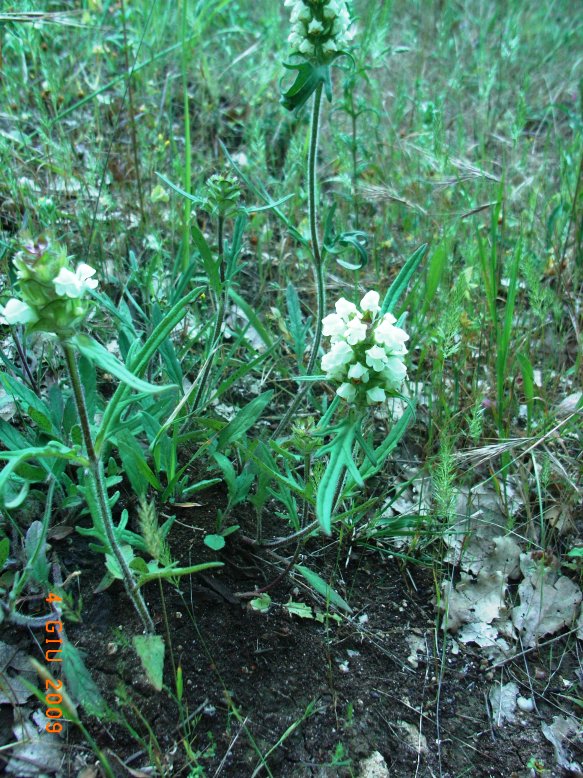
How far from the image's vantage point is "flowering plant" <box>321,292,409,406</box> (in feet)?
5.25

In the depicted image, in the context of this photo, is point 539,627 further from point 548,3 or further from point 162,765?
point 548,3

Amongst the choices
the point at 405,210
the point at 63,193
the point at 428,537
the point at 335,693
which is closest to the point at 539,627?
the point at 428,537

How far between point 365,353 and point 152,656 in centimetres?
91

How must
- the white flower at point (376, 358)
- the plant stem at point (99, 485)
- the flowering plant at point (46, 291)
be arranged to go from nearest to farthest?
1. the flowering plant at point (46, 291)
2. the plant stem at point (99, 485)
3. the white flower at point (376, 358)

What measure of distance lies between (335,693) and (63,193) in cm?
256

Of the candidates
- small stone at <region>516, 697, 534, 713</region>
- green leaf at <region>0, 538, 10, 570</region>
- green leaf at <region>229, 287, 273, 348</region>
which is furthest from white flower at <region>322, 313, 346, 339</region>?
small stone at <region>516, 697, 534, 713</region>

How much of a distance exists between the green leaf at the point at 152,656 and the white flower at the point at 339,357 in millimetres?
802

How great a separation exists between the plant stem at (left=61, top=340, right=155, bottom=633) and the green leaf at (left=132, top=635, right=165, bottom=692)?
0.10 metres

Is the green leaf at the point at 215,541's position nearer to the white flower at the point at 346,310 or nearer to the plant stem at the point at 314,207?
the plant stem at the point at 314,207

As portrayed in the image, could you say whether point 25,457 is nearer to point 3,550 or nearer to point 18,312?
point 18,312

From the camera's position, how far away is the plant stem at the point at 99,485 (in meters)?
1.45

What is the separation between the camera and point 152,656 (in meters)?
1.54
